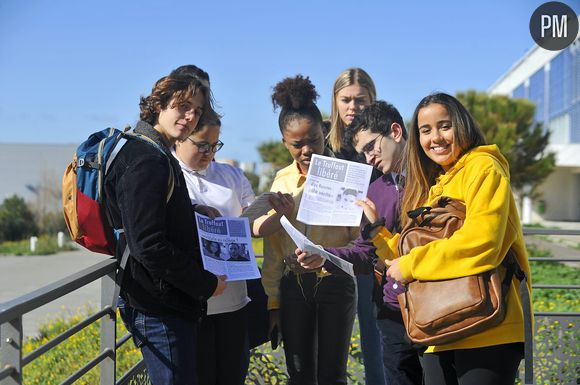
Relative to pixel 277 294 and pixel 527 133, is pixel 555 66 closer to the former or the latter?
pixel 527 133

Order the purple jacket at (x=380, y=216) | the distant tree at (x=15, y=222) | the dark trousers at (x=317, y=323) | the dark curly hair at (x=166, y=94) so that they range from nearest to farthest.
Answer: the dark curly hair at (x=166, y=94) → the purple jacket at (x=380, y=216) → the dark trousers at (x=317, y=323) → the distant tree at (x=15, y=222)

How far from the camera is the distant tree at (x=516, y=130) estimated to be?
3616 centimetres

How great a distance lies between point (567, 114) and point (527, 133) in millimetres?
18500

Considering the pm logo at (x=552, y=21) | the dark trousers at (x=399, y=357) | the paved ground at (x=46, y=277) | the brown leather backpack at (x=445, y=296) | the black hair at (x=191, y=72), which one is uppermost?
the pm logo at (x=552, y=21)

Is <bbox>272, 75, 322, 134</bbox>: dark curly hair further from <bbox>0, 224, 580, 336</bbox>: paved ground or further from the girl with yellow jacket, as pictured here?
<bbox>0, 224, 580, 336</bbox>: paved ground

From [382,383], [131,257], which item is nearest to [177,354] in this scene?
[131,257]

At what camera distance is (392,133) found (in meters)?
3.83

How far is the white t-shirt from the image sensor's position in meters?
3.55

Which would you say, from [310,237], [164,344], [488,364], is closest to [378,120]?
[310,237]

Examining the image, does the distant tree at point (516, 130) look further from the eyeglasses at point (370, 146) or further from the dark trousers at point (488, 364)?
the dark trousers at point (488, 364)

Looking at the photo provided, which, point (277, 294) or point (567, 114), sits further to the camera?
point (567, 114)

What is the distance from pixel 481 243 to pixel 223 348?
148 cm

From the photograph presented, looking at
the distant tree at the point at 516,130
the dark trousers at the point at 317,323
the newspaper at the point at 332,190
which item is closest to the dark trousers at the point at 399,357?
the dark trousers at the point at 317,323

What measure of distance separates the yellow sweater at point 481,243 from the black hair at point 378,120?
0.95 meters
